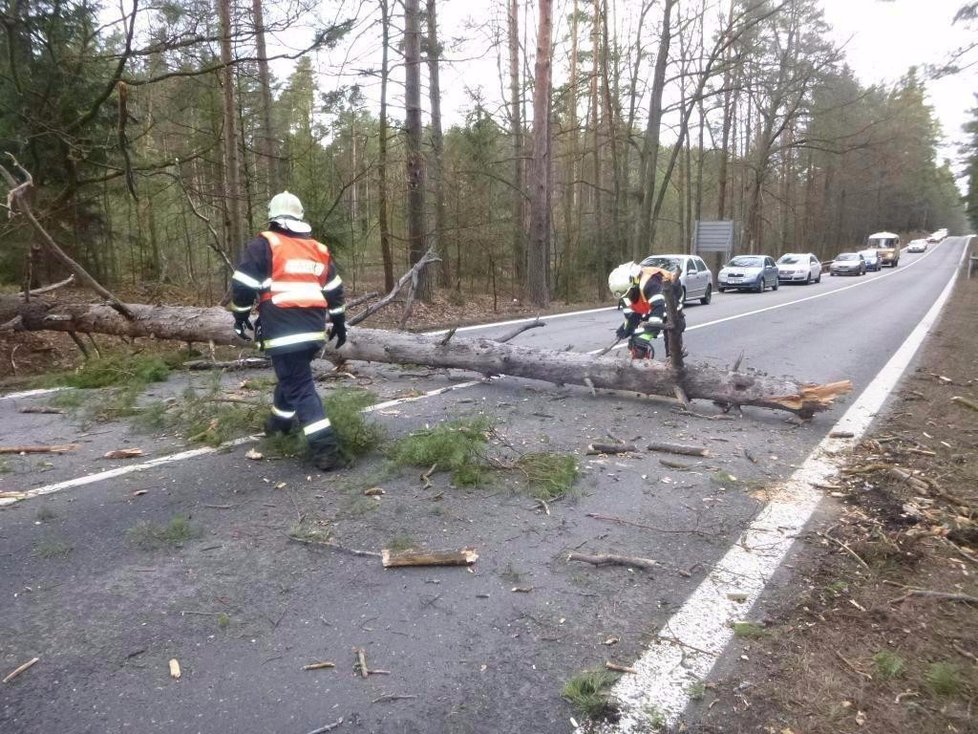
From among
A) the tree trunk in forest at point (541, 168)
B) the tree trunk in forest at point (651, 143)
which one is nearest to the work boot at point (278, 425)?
the tree trunk in forest at point (541, 168)

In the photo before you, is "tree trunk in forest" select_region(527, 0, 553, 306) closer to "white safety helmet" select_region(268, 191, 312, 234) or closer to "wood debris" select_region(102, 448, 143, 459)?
"white safety helmet" select_region(268, 191, 312, 234)

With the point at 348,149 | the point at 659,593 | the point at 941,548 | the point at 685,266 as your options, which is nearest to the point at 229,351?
the point at 659,593

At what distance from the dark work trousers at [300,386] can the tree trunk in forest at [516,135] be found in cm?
1726

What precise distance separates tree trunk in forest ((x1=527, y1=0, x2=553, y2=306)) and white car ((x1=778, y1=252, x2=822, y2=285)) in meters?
18.8

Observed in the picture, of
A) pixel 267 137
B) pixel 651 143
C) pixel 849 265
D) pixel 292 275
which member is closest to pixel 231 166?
pixel 267 137

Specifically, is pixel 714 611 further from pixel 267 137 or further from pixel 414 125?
pixel 267 137

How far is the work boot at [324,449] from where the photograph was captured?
4656 mm

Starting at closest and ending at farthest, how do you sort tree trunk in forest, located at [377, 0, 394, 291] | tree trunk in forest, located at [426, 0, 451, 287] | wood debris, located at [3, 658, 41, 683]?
wood debris, located at [3, 658, 41, 683], tree trunk in forest, located at [377, 0, 394, 291], tree trunk in forest, located at [426, 0, 451, 287]

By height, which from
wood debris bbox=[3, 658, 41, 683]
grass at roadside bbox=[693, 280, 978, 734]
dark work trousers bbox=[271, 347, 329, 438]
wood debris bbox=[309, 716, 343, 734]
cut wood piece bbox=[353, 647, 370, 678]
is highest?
dark work trousers bbox=[271, 347, 329, 438]

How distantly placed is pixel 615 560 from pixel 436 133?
57.8ft

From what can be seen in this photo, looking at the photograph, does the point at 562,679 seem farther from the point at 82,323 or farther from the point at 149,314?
the point at 82,323

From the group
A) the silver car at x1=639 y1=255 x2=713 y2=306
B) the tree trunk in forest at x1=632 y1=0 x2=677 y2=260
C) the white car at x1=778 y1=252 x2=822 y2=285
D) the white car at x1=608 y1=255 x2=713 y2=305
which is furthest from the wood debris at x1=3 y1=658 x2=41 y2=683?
the white car at x1=778 y1=252 x2=822 y2=285

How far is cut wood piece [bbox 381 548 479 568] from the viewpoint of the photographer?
11.1 ft

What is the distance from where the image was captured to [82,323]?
8305 millimetres
